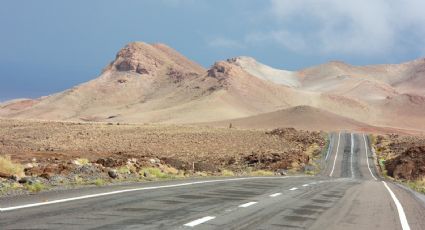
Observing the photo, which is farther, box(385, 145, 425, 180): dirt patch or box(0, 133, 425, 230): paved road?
box(385, 145, 425, 180): dirt patch

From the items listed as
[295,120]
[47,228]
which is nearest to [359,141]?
[295,120]

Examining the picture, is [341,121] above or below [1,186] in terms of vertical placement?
above

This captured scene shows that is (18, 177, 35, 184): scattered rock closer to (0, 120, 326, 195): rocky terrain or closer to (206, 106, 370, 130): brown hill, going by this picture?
(0, 120, 326, 195): rocky terrain

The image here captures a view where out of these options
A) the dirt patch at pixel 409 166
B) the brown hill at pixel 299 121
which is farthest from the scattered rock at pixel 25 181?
the brown hill at pixel 299 121

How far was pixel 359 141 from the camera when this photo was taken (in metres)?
104

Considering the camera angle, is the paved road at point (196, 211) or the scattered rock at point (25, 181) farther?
the scattered rock at point (25, 181)

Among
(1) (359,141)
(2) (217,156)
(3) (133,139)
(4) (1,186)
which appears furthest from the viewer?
(1) (359,141)

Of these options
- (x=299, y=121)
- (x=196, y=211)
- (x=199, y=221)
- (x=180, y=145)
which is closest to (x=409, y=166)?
(x=180, y=145)

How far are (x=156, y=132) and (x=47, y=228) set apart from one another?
95855 millimetres

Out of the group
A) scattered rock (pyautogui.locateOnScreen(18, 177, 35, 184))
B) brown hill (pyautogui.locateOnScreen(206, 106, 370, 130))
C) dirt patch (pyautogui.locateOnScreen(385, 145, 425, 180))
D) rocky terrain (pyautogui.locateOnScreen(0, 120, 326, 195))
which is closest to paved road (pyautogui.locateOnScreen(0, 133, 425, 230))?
scattered rock (pyautogui.locateOnScreen(18, 177, 35, 184))

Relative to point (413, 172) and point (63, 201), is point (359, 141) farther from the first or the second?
point (63, 201)

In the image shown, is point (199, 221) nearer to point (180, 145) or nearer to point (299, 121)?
point (180, 145)

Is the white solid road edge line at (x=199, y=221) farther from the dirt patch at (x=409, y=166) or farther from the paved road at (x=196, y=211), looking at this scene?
→ the dirt patch at (x=409, y=166)

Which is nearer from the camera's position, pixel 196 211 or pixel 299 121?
pixel 196 211
